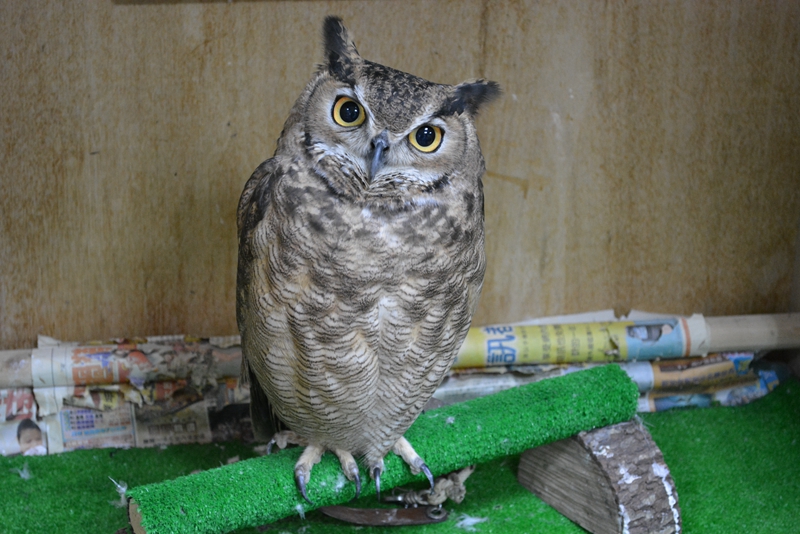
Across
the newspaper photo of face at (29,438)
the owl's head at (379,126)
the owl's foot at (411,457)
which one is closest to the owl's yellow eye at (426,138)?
the owl's head at (379,126)

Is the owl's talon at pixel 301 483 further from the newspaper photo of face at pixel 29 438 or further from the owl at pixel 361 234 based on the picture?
the newspaper photo of face at pixel 29 438

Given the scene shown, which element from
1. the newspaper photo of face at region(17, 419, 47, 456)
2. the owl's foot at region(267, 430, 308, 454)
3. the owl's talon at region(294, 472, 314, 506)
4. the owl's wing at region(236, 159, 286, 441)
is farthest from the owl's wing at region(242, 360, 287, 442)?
the newspaper photo of face at region(17, 419, 47, 456)

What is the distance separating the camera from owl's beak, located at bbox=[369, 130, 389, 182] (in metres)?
1.29

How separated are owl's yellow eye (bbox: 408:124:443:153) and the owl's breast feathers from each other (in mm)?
89

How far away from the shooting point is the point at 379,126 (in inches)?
51.2

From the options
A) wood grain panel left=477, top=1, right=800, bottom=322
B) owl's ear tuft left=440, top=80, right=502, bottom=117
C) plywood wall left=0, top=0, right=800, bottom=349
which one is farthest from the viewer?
wood grain panel left=477, top=1, right=800, bottom=322

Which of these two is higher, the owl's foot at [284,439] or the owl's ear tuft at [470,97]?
the owl's ear tuft at [470,97]

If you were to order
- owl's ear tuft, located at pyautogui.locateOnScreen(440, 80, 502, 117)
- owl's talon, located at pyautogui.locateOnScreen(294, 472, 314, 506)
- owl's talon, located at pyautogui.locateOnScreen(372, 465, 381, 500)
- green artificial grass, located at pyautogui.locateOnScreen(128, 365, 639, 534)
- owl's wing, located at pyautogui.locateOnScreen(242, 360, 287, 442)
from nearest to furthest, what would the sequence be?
owl's ear tuft, located at pyautogui.locateOnScreen(440, 80, 502, 117) → green artificial grass, located at pyautogui.locateOnScreen(128, 365, 639, 534) → owl's talon, located at pyautogui.locateOnScreen(294, 472, 314, 506) → owl's talon, located at pyautogui.locateOnScreen(372, 465, 381, 500) → owl's wing, located at pyautogui.locateOnScreen(242, 360, 287, 442)

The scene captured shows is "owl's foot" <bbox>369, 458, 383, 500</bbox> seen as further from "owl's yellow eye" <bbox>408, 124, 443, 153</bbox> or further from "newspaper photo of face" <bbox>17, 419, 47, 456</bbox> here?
"newspaper photo of face" <bbox>17, 419, 47, 456</bbox>

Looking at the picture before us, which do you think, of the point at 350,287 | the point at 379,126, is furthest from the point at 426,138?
the point at 350,287

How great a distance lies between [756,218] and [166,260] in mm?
2108

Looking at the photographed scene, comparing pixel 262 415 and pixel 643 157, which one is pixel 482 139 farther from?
pixel 262 415

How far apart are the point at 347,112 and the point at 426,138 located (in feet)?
0.53

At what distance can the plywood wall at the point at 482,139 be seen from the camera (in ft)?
6.95
